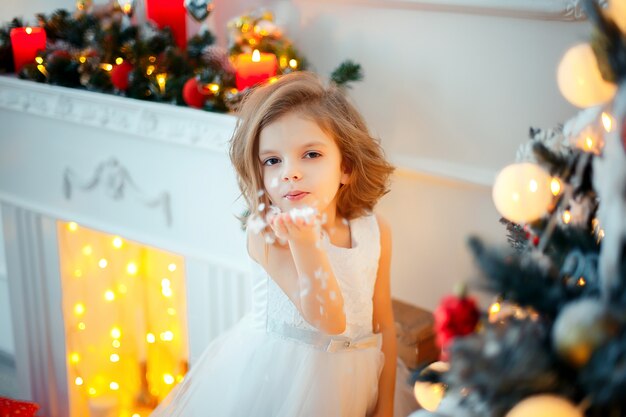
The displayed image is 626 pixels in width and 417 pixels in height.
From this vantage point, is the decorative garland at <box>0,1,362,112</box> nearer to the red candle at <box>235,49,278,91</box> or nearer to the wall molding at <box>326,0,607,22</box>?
the red candle at <box>235,49,278,91</box>

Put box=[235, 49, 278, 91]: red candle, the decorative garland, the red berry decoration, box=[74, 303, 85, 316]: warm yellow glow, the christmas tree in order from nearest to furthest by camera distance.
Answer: the christmas tree → the red berry decoration → box=[235, 49, 278, 91]: red candle → the decorative garland → box=[74, 303, 85, 316]: warm yellow glow

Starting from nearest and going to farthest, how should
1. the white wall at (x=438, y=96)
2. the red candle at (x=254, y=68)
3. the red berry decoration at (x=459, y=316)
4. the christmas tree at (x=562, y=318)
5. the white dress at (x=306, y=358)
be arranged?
1. the christmas tree at (x=562, y=318)
2. the red berry decoration at (x=459, y=316)
3. the white dress at (x=306, y=358)
4. the white wall at (x=438, y=96)
5. the red candle at (x=254, y=68)

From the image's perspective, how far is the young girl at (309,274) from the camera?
4.11 ft

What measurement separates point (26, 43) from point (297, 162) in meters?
1.28

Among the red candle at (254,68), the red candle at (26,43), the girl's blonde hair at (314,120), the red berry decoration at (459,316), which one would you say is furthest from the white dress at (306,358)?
the red candle at (26,43)

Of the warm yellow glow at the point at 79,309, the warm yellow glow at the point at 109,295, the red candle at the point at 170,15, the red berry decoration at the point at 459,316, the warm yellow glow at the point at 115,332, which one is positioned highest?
the red candle at the point at 170,15

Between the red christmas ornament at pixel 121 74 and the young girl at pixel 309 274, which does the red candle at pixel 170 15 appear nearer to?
the red christmas ornament at pixel 121 74

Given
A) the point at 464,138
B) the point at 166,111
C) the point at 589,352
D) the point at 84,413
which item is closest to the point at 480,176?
the point at 464,138

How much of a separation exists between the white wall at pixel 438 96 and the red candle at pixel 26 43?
72cm

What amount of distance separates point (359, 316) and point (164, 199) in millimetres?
777

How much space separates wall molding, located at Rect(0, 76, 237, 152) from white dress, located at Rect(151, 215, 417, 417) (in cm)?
45

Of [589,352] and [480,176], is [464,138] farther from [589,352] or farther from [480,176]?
[589,352]

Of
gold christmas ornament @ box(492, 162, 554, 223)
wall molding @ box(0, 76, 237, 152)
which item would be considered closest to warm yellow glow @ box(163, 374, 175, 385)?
wall molding @ box(0, 76, 237, 152)

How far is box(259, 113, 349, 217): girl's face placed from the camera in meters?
1.25
